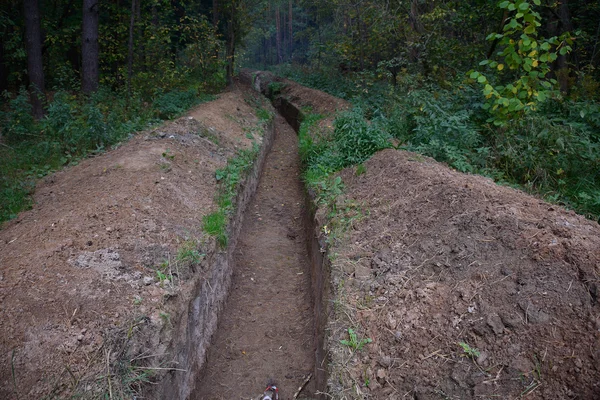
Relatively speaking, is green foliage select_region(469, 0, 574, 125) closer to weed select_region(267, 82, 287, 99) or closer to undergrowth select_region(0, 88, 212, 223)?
undergrowth select_region(0, 88, 212, 223)

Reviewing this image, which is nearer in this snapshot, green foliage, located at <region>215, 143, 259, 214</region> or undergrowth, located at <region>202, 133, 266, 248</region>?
undergrowth, located at <region>202, 133, 266, 248</region>

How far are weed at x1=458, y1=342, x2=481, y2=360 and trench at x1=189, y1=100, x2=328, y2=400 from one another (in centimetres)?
117

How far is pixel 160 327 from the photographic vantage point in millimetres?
3328

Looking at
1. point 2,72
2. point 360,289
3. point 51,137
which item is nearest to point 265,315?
point 360,289

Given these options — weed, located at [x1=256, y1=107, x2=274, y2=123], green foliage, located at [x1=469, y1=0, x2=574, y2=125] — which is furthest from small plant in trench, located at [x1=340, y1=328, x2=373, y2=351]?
weed, located at [x1=256, y1=107, x2=274, y2=123]

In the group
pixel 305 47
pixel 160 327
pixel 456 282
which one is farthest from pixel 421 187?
pixel 305 47

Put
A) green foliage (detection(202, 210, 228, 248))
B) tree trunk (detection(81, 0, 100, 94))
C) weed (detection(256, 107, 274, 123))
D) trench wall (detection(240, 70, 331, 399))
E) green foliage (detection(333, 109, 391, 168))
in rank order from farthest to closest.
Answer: weed (detection(256, 107, 274, 123)) → tree trunk (detection(81, 0, 100, 94)) → green foliage (detection(333, 109, 391, 168)) → green foliage (detection(202, 210, 228, 248)) → trench wall (detection(240, 70, 331, 399))

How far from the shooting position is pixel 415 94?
7133 millimetres

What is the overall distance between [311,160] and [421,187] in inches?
140

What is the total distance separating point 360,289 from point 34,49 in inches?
377

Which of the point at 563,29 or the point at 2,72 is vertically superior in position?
the point at 563,29

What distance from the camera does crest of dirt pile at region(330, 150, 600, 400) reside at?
276 cm

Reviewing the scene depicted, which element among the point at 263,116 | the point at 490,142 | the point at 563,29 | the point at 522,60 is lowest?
the point at 263,116

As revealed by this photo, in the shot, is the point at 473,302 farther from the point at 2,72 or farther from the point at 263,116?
the point at 2,72
